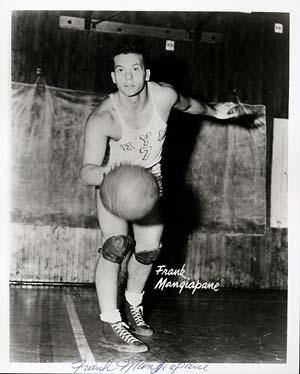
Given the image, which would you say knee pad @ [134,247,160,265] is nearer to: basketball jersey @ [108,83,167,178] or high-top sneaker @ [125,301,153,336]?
high-top sneaker @ [125,301,153,336]

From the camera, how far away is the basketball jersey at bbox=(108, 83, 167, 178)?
2824 millimetres

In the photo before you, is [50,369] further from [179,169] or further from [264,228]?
[264,228]

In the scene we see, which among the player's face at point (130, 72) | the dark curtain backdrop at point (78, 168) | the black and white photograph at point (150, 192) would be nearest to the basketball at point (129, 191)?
the black and white photograph at point (150, 192)

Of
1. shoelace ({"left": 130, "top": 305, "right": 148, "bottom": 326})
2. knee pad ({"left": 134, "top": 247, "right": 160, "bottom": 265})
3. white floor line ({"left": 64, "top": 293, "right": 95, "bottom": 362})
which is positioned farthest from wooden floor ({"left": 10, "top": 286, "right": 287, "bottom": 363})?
knee pad ({"left": 134, "top": 247, "right": 160, "bottom": 265})

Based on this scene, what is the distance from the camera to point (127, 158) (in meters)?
2.83

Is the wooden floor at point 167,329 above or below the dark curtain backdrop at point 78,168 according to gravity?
below

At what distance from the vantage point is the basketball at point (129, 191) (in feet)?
7.92

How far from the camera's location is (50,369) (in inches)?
97.5

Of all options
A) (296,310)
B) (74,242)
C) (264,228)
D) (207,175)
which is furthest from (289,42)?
(74,242)

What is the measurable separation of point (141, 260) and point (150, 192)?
55 cm

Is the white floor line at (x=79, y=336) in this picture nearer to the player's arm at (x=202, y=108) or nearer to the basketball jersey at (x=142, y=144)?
the basketball jersey at (x=142, y=144)

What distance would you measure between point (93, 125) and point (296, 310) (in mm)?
1513

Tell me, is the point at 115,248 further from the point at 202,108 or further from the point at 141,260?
the point at 202,108

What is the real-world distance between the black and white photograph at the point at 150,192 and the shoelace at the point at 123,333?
0.04 feet
